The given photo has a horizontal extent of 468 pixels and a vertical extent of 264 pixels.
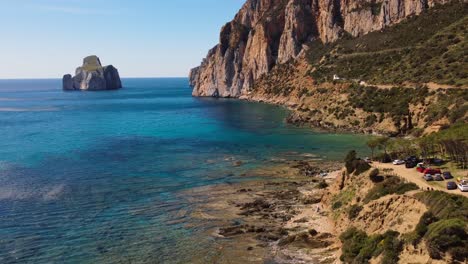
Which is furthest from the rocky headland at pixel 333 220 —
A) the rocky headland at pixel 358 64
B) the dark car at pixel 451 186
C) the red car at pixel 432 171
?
the rocky headland at pixel 358 64

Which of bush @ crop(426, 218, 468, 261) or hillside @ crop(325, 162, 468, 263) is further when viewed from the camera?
hillside @ crop(325, 162, 468, 263)

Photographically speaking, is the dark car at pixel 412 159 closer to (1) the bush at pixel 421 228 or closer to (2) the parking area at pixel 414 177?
(2) the parking area at pixel 414 177

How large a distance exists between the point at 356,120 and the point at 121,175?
53774mm

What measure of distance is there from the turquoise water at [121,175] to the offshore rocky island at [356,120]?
17.9ft

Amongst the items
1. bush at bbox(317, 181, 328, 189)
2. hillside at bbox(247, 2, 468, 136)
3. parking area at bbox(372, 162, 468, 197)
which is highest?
hillside at bbox(247, 2, 468, 136)

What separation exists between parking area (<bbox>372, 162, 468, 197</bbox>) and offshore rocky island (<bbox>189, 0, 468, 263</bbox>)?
15 cm

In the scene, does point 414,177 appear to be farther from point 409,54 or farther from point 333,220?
point 409,54

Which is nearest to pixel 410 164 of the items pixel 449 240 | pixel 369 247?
pixel 369 247

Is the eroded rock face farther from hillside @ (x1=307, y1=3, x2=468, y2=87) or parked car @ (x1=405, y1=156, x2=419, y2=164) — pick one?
parked car @ (x1=405, y1=156, x2=419, y2=164)

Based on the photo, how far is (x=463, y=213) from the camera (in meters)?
29.8

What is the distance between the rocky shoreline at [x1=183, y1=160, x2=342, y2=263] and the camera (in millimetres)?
36500

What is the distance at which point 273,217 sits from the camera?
45.0m

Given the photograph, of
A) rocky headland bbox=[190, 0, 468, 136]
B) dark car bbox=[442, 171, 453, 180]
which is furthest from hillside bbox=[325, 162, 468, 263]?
rocky headland bbox=[190, 0, 468, 136]

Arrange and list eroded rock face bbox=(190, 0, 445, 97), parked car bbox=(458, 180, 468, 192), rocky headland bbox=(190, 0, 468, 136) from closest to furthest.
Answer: parked car bbox=(458, 180, 468, 192) → rocky headland bbox=(190, 0, 468, 136) → eroded rock face bbox=(190, 0, 445, 97)
